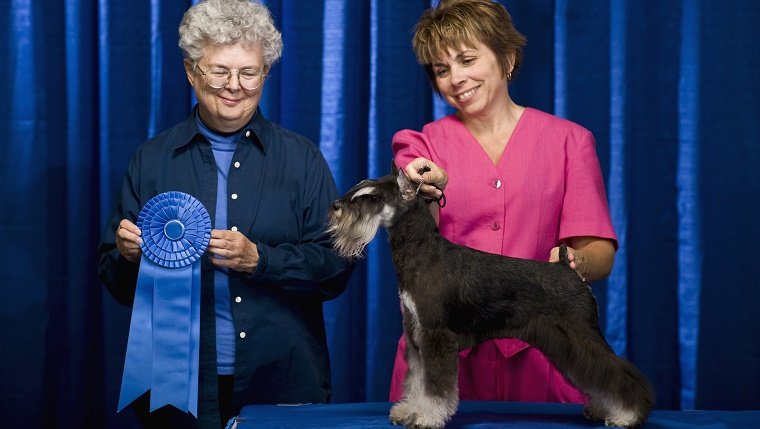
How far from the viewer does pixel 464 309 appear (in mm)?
1548

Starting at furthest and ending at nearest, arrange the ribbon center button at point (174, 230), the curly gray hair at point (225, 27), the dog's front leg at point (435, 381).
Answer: the curly gray hair at point (225, 27) < the ribbon center button at point (174, 230) < the dog's front leg at point (435, 381)

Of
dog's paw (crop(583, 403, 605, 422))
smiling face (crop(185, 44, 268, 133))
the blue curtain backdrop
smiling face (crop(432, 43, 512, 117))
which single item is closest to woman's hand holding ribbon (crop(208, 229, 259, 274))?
smiling face (crop(185, 44, 268, 133))

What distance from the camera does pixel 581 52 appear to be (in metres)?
2.80

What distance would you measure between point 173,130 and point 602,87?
1490 millimetres

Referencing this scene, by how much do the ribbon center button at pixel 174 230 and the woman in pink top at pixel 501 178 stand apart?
1.71 feet

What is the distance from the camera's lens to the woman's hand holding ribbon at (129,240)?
6.00 feet

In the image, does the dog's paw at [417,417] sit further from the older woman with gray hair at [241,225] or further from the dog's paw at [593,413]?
the older woman with gray hair at [241,225]

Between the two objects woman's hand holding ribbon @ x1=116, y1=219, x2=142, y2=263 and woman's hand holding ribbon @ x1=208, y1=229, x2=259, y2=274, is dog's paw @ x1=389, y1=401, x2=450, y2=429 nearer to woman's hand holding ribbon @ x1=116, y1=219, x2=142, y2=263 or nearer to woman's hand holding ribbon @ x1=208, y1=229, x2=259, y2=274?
woman's hand holding ribbon @ x1=208, y1=229, x2=259, y2=274

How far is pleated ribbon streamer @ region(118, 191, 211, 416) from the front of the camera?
1810mm

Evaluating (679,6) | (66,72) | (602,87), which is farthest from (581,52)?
(66,72)

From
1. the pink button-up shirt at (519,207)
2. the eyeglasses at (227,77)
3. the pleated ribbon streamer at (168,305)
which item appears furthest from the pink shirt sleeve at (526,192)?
the pleated ribbon streamer at (168,305)

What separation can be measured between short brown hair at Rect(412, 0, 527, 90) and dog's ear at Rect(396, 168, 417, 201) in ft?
1.29

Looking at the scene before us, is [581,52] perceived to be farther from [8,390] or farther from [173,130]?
[8,390]

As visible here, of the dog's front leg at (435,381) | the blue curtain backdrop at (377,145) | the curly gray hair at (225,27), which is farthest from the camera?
the blue curtain backdrop at (377,145)
